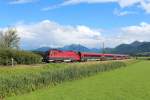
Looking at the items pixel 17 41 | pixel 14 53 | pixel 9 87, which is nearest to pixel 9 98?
pixel 9 87

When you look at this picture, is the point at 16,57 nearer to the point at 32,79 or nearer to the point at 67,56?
the point at 67,56

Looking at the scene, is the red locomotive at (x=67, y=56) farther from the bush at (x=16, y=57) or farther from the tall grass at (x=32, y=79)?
the tall grass at (x=32, y=79)

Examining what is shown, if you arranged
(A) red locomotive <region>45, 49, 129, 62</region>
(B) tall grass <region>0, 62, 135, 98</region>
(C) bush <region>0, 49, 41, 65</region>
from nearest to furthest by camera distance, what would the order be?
(B) tall grass <region>0, 62, 135, 98</region>, (C) bush <region>0, 49, 41, 65</region>, (A) red locomotive <region>45, 49, 129, 62</region>

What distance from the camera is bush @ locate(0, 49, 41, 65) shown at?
2281 inches

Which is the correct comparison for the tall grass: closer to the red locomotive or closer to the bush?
the bush

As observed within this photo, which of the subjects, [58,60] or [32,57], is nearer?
[32,57]

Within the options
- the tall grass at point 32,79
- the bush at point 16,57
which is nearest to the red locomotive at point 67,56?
the bush at point 16,57

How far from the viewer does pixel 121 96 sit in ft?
86.5

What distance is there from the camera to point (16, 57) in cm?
6212

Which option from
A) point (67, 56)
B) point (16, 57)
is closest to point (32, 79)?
point (16, 57)

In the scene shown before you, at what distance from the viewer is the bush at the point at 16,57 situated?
57.9 meters

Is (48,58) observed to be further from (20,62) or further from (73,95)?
(73,95)

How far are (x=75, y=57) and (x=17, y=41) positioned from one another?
34.9 m

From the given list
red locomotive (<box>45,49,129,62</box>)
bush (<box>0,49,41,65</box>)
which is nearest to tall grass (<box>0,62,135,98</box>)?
bush (<box>0,49,41,65</box>)
